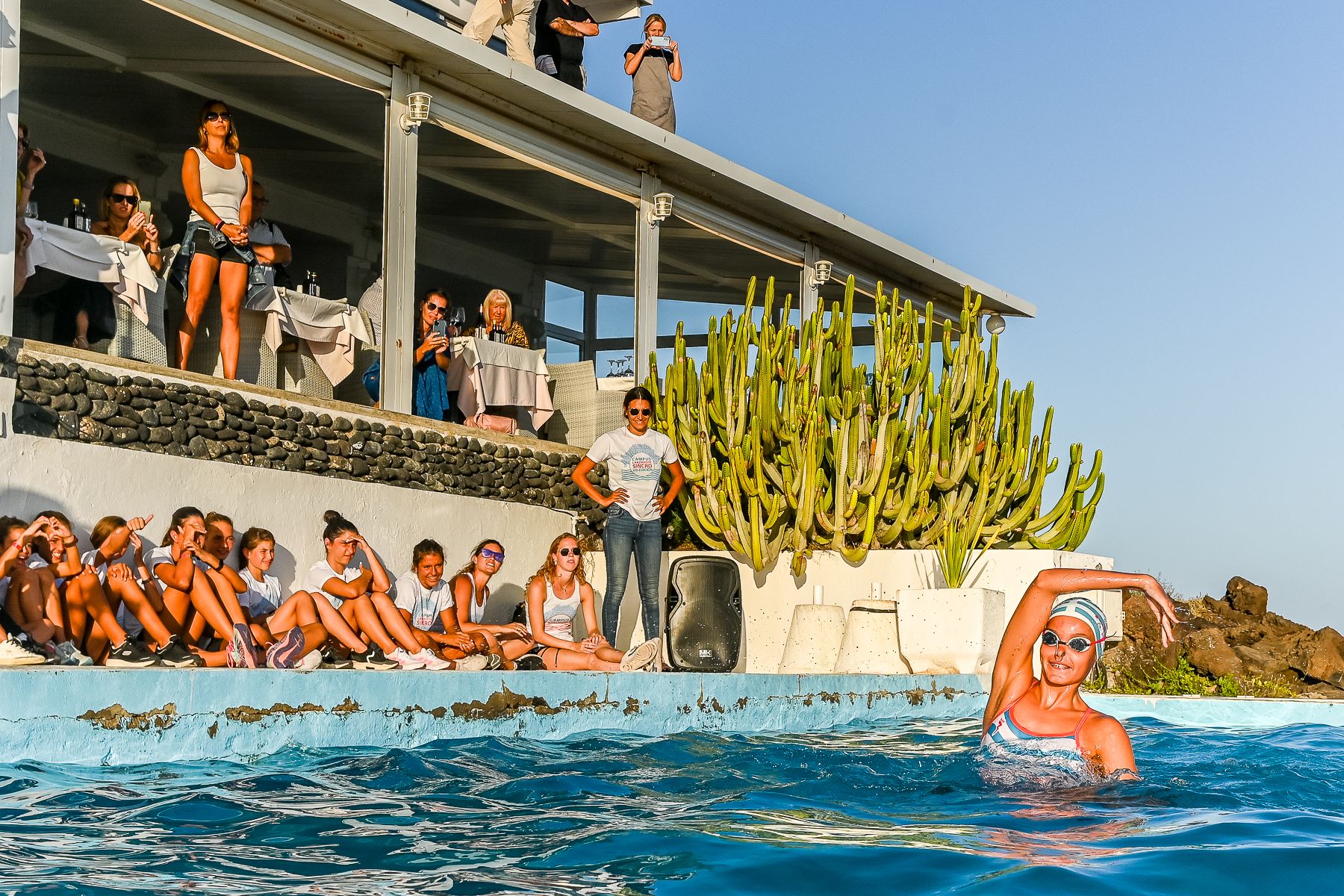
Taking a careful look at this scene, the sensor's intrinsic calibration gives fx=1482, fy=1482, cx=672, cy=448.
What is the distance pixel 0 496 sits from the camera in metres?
8.10

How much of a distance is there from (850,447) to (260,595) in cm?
555

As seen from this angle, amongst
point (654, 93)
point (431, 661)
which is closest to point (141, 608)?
point (431, 661)

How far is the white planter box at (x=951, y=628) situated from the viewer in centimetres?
1145

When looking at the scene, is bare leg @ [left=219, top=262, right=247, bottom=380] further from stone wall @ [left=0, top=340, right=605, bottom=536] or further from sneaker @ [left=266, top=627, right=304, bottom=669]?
sneaker @ [left=266, top=627, right=304, bottom=669]

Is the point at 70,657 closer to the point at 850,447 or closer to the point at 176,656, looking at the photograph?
the point at 176,656

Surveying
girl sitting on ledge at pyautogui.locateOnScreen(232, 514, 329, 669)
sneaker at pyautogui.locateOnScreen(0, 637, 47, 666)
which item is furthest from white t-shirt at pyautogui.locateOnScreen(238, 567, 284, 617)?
sneaker at pyautogui.locateOnScreen(0, 637, 47, 666)

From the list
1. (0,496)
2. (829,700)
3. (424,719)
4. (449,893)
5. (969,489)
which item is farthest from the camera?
(969,489)

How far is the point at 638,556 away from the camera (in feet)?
36.3

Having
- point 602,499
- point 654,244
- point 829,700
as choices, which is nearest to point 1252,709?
point 829,700

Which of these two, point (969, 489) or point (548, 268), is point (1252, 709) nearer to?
point (969, 489)

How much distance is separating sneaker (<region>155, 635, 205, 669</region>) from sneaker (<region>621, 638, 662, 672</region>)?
2.88 meters

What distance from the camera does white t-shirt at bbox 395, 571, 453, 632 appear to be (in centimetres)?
941

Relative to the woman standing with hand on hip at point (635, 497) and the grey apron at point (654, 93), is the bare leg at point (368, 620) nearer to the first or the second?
the woman standing with hand on hip at point (635, 497)

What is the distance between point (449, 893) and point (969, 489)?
962 centimetres
